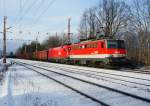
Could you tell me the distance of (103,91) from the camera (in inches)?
492

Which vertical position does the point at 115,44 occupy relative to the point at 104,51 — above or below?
above

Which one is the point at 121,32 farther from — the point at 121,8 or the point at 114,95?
the point at 114,95

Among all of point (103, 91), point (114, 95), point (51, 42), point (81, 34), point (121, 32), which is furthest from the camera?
point (51, 42)

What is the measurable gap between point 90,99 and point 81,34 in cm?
6609

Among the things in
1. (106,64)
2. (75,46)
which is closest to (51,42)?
(75,46)

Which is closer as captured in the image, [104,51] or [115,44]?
[104,51]

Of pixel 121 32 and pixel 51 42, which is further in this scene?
pixel 51 42

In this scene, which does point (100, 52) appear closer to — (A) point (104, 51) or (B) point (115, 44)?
(A) point (104, 51)

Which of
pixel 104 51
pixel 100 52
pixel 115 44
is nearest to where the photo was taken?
pixel 104 51

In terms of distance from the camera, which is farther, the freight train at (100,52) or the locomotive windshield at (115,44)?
the locomotive windshield at (115,44)

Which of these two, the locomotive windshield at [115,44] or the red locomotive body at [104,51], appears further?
the locomotive windshield at [115,44]

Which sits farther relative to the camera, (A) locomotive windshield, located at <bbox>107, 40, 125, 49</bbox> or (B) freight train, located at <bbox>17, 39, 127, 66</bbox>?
(A) locomotive windshield, located at <bbox>107, 40, 125, 49</bbox>

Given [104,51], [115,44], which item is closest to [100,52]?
[104,51]

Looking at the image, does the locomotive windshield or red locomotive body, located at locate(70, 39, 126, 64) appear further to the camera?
the locomotive windshield
